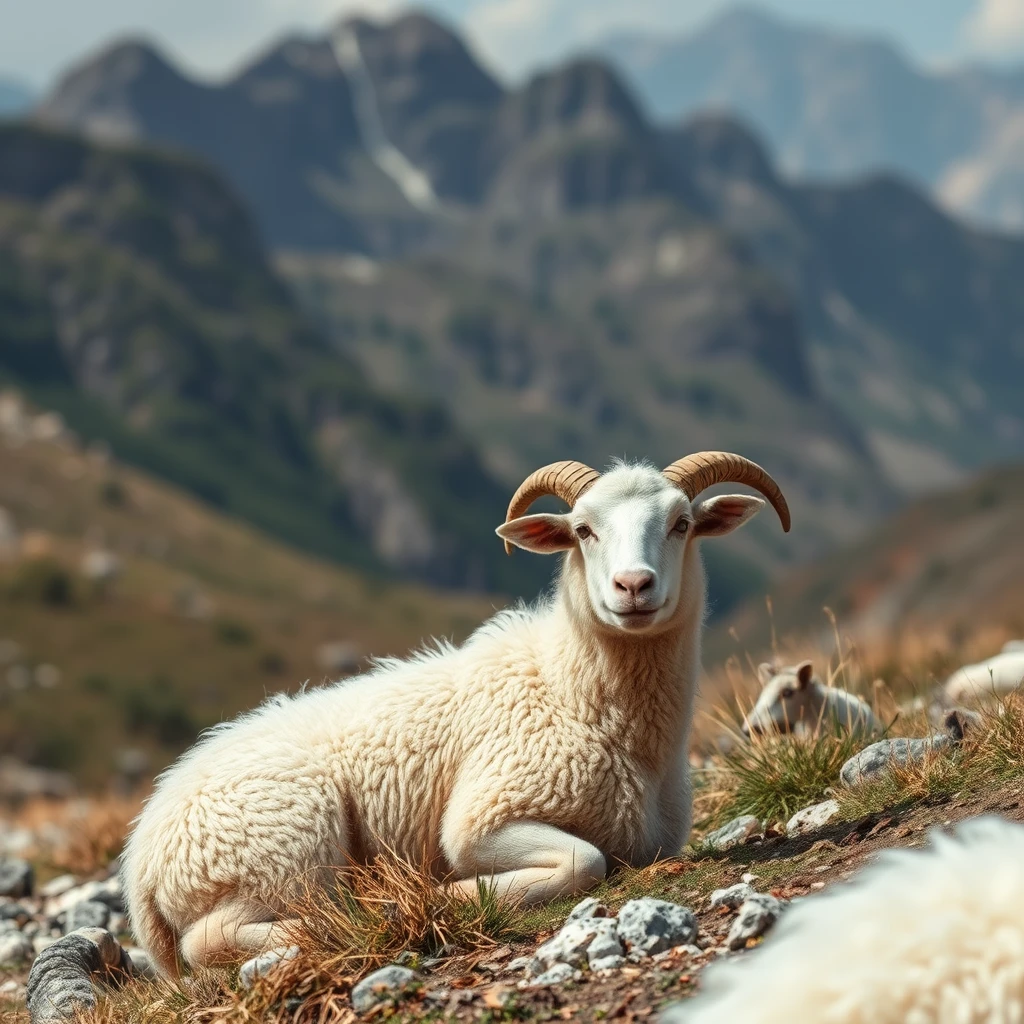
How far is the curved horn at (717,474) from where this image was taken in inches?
406

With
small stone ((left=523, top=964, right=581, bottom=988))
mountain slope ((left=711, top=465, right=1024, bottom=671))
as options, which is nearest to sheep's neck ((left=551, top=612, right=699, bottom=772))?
small stone ((left=523, top=964, right=581, bottom=988))

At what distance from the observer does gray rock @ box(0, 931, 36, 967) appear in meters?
12.1

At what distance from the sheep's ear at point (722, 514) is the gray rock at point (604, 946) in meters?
3.25

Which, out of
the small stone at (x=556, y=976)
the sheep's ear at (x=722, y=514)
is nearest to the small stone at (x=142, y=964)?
the small stone at (x=556, y=976)

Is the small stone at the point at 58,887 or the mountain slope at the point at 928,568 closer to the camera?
the small stone at the point at 58,887

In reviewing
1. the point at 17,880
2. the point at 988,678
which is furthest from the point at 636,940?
the point at 17,880

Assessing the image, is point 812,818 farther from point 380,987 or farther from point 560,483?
point 380,987

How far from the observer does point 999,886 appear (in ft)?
19.1

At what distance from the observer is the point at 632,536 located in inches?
375

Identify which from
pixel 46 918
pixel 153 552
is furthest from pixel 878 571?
pixel 46 918

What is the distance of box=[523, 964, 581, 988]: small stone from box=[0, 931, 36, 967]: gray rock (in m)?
6.17

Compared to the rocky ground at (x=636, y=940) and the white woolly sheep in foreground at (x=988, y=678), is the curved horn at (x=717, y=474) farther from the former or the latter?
the white woolly sheep in foreground at (x=988, y=678)

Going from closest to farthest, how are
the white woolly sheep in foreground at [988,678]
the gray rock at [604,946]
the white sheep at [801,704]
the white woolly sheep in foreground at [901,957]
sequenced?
the white woolly sheep in foreground at [901,957] → the gray rock at [604,946] → the white sheep at [801,704] → the white woolly sheep in foreground at [988,678]

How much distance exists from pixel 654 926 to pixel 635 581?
7.39 ft
